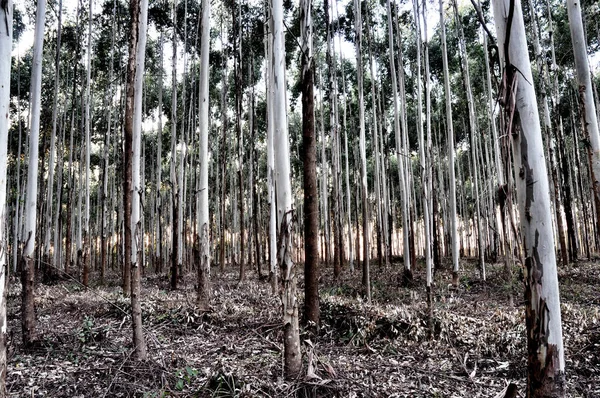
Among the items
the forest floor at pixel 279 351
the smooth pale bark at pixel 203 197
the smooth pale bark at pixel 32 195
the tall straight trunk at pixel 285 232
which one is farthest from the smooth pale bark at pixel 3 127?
the smooth pale bark at pixel 203 197

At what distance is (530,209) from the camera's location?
1.79m

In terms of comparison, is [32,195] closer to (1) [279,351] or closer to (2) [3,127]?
(2) [3,127]

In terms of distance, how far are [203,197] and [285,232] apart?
3.79 meters

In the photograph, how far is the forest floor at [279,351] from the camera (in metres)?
3.63

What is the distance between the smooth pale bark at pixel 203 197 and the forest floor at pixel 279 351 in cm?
44

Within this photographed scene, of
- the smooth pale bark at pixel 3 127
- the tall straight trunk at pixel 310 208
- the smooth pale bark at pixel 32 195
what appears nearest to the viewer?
the smooth pale bark at pixel 3 127

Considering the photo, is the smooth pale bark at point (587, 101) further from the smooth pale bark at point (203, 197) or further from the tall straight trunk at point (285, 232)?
the smooth pale bark at point (203, 197)

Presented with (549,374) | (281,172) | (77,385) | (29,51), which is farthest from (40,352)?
(29,51)

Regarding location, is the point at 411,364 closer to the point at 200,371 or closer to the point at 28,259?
the point at 200,371

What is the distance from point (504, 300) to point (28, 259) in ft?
27.6

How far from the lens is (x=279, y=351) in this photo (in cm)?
477

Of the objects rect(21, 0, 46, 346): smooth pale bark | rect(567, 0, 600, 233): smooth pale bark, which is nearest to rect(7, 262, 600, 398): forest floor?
rect(21, 0, 46, 346): smooth pale bark

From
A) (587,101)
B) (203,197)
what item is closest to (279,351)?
(203,197)

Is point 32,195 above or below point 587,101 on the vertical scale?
below
